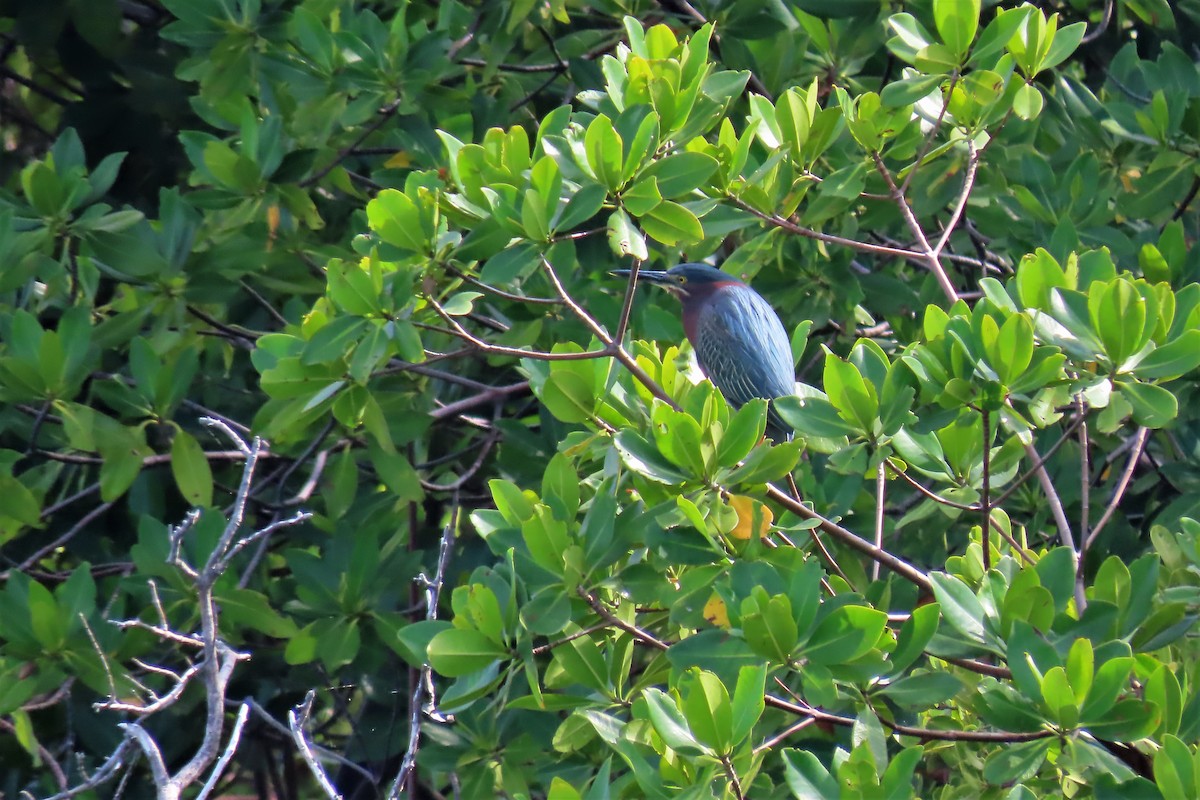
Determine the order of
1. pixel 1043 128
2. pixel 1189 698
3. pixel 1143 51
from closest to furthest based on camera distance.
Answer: pixel 1189 698 → pixel 1043 128 → pixel 1143 51

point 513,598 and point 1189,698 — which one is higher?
point 513,598

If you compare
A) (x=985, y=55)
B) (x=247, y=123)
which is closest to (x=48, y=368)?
(x=247, y=123)

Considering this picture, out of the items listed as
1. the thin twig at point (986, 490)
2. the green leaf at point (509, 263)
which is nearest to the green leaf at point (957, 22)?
the thin twig at point (986, 490)

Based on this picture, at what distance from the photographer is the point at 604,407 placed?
280 cm

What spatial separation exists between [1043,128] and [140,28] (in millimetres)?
3523

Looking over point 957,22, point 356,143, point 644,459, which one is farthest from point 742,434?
point 356,143

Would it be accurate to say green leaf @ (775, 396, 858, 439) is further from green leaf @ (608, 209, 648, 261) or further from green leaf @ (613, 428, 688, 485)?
green leaf @ (608, 209, 648, 261)

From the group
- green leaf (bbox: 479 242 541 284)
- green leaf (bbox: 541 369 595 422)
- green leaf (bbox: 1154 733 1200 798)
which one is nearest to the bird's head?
green leaf (bbox: 541 369 595 422)

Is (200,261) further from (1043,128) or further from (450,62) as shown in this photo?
(1043,128)

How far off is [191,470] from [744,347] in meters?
1.98

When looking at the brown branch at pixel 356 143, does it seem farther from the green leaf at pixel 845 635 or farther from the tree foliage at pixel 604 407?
the green leaf at pixel 845 635

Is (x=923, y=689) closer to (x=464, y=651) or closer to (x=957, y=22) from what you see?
(x=464, y=651)

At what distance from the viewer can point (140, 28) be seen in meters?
5.28

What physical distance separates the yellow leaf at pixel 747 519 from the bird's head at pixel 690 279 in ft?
7.47
